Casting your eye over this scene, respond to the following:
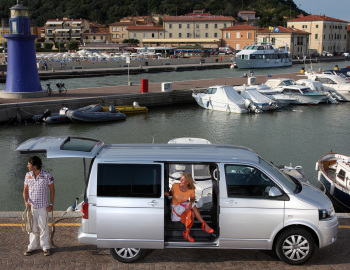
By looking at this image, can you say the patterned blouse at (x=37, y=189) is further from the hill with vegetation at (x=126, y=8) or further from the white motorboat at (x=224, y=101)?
the hill with vegetation at (x=126, y=8)

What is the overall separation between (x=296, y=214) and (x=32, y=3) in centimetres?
17933

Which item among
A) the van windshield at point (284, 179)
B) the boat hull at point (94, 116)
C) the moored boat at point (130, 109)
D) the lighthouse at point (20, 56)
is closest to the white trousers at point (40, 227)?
the van windshield at point (284, 179)

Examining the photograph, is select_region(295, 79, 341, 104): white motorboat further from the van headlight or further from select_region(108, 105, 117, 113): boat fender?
the van headlight

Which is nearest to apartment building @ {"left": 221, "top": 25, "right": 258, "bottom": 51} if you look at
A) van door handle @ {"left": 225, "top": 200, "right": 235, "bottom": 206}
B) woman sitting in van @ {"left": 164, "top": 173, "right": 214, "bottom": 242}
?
woman sitting in van @ {"left": 164, "top": 173, "right": 214, "bottom": 242}

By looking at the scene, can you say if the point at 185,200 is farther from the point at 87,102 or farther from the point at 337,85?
the point at 337,85

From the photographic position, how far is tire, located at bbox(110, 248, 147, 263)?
6688mm

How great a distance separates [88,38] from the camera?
452ft

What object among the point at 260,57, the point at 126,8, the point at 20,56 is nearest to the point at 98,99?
the point at 20,56

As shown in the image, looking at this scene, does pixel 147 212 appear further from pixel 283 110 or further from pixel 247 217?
pixel 283 110

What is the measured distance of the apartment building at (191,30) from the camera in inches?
4658

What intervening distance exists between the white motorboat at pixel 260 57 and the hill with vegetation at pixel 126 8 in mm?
82823

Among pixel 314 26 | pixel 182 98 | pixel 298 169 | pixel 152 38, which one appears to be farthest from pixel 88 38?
pixel 298 169

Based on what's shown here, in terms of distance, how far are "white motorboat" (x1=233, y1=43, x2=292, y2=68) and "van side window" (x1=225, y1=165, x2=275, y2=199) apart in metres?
68.0

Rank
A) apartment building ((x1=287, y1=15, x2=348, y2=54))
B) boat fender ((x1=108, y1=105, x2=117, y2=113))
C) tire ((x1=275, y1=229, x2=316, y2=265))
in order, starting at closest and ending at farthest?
tire ((x1=275, y1=229, x2=316, y2=265)), boat fender ((x1=108, y1=105, x2=117, y2=113)), apartment building ((x1=287, y1=15, x2=348, y2=54))
